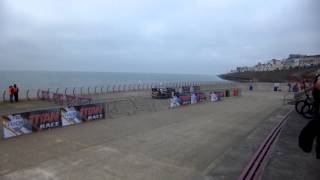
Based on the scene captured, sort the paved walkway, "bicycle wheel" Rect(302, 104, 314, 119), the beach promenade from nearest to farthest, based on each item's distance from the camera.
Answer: the paved walkway → the beach promenade → "bicycle wheel" Rect(302, 104, 314, 119)

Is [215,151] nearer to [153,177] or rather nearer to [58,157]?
[153,177]

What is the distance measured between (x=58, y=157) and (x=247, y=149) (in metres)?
6.91

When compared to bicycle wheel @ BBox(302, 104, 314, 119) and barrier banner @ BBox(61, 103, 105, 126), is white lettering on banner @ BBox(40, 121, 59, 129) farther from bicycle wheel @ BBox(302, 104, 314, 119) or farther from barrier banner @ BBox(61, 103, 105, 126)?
bicycle wheel @ BBox(302, 104, 314, 119)

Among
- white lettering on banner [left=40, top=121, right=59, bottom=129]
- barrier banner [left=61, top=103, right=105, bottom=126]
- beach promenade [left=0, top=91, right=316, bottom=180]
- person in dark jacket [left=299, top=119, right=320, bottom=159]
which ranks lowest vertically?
beach promenade [left=0, top=91, right=316, bottom=180]

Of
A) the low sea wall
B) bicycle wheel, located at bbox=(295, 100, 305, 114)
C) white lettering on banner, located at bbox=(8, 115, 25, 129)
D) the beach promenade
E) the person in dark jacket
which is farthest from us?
the low sea wall

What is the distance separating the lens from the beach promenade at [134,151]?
29.9ft

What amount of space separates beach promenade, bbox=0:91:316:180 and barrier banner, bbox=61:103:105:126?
80cm

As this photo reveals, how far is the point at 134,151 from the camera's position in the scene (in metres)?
11.6

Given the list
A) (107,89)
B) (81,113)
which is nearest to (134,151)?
(81,113)

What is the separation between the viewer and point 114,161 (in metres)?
10.3

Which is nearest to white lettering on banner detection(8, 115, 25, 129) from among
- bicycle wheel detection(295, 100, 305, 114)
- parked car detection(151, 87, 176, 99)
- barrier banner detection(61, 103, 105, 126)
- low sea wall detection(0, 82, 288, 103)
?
barrier banner detection(61, 103, 105, 126)

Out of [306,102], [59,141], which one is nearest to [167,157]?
[59,141]

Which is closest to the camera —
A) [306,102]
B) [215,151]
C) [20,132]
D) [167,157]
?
[167,157]

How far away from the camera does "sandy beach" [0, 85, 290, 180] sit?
9.20 metres
